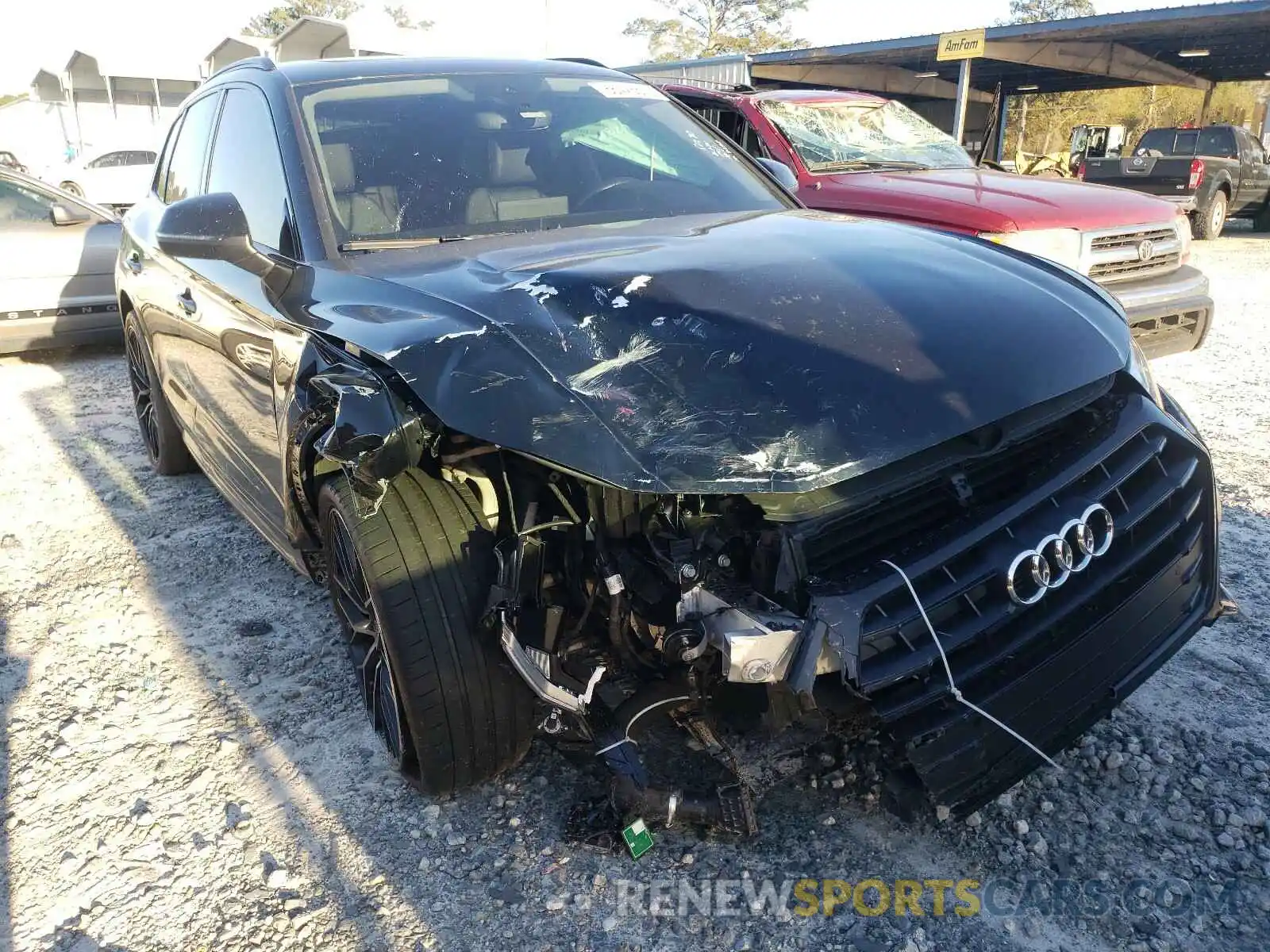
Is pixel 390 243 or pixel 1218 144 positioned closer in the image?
pixel 390 243

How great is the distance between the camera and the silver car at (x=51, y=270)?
729cm

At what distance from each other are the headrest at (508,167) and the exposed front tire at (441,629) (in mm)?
1173

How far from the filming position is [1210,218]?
47.3 feet

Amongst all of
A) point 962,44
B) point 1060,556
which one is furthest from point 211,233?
point 962,44

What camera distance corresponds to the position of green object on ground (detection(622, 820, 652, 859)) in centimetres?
216

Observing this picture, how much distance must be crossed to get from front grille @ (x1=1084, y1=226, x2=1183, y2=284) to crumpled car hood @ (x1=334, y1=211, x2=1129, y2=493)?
3.38 meters

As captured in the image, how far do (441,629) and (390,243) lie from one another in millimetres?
1192

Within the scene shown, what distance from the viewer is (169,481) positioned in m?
4.87

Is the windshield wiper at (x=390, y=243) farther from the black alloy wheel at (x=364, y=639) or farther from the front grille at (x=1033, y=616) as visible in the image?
the front grille at (x=1033, y=616)

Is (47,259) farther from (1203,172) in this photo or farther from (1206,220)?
(1206,220)

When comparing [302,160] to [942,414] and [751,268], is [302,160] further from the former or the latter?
[942,414]

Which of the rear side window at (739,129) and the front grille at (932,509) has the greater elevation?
the rear side window at (739,129)

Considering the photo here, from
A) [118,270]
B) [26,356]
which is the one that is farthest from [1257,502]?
[26,356]

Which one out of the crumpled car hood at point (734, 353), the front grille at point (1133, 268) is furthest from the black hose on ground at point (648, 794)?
the front grille at point (1133, 268)
